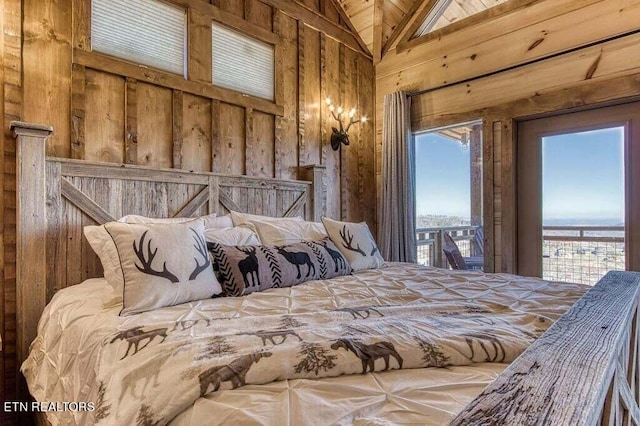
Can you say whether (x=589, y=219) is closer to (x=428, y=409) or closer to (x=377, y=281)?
(x=377, y=281)

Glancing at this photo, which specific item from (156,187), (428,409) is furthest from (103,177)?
(428,409)

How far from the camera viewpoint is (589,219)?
2842mm

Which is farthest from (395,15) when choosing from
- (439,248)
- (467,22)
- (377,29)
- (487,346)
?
(487,346)

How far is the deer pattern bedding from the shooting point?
2.61 ft

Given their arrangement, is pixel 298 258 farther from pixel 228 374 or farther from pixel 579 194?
pixel 579 194

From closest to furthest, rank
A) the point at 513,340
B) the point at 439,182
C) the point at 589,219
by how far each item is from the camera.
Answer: the point at 513,340
the point at 589,219
the point at 439,182

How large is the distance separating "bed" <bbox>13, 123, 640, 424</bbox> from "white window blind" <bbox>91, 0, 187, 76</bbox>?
759mm

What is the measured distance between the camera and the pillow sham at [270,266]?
171 cm

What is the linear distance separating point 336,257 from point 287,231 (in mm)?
405

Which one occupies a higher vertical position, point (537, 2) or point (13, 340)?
point (537, 2)

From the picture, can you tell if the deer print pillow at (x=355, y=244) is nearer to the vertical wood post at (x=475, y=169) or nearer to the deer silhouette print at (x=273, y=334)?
the deer silhouette print at (x=273, y=334)

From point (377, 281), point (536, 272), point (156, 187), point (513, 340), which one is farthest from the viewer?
point (536, 272)

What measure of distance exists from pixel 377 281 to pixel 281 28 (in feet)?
8.05

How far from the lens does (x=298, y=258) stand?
6.47 ft
